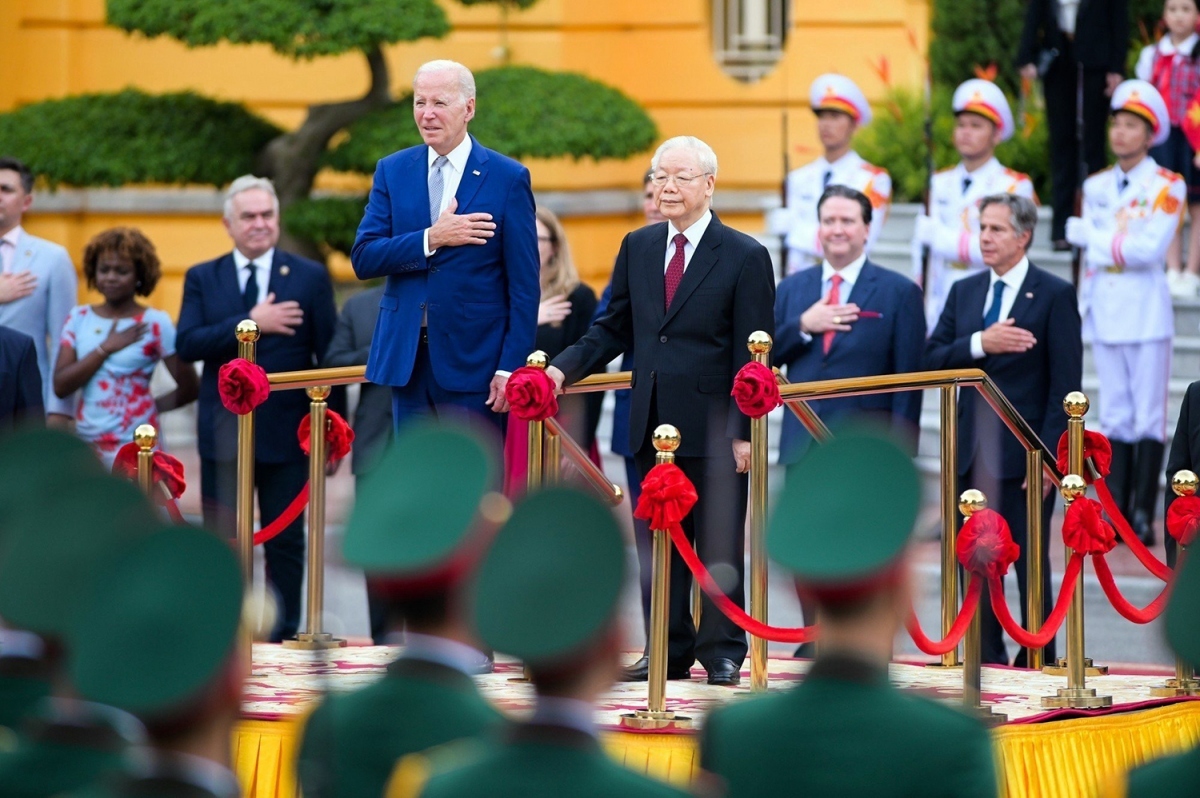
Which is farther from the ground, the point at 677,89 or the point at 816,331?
the point at 677,89

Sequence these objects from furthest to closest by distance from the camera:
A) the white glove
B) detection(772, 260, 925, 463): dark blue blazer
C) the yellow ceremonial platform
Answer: the white glove, detection(772, 260, 925, 463): dark blue blazer, the yellow ceremonial platform

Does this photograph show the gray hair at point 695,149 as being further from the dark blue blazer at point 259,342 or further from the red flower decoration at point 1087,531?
the dark blue blazer at point 259,342

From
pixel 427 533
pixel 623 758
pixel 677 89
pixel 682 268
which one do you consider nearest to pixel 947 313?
pixel 682 268

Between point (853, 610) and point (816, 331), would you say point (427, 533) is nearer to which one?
point (853, 610)

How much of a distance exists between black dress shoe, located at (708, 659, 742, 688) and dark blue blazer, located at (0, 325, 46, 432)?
239cm

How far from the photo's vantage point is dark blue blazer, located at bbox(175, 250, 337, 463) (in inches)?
307

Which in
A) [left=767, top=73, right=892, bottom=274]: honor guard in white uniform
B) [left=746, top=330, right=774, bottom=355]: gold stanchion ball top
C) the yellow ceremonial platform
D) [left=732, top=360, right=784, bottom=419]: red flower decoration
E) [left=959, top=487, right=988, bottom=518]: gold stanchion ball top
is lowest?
the yellow ceremonial platform

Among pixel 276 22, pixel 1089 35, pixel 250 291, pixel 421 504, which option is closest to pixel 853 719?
pixel 421 504

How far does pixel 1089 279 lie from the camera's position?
1035 cm

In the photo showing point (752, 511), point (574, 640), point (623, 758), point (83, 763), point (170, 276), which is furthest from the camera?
point (170, 276)

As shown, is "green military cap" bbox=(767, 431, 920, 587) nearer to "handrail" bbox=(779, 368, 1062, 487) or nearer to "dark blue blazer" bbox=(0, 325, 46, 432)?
"handrail" bbox=(779, 368, 1062, 487)

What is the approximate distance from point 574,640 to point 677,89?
12.8 m

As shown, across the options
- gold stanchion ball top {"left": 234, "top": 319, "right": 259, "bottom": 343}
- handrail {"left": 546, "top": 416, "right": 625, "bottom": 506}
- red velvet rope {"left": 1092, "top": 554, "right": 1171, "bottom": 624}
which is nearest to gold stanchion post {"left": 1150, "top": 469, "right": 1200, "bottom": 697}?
red velvet rope {"left": 1092, "top": 554, "right": 1171, "bottom": 624}

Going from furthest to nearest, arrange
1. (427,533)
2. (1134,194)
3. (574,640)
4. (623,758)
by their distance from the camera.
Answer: (1134,194)
(623,758)
(427,533)
(574,640)
